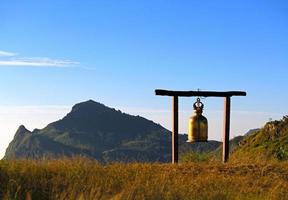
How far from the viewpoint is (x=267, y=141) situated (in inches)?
1225

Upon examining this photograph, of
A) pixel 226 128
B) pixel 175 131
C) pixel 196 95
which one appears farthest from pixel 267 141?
pixel 196 95

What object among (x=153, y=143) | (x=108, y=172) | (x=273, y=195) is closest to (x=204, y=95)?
(x=108, y=172)

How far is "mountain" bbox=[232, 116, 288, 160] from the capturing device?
28.6 m

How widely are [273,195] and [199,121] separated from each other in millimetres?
4882

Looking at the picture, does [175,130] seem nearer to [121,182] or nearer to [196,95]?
[196,95]

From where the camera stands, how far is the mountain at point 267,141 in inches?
1126

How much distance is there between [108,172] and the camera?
47.0ft

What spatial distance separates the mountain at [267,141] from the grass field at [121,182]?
12.1 metres

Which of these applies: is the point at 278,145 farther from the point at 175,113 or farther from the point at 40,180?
the point at 40,180

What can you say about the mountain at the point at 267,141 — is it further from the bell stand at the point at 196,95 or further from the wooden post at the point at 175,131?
the wooden post at the point at 175,131

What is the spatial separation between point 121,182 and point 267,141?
61.5ft

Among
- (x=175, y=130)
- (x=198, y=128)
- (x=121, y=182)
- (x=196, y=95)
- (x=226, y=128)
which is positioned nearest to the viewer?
(x=121, y=182)

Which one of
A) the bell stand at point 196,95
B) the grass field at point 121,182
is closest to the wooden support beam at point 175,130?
the bell stand at point 196,95

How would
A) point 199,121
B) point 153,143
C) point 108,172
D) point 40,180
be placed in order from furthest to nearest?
point 153,143 → point 199,121 → point 108,172 → point 40,180
